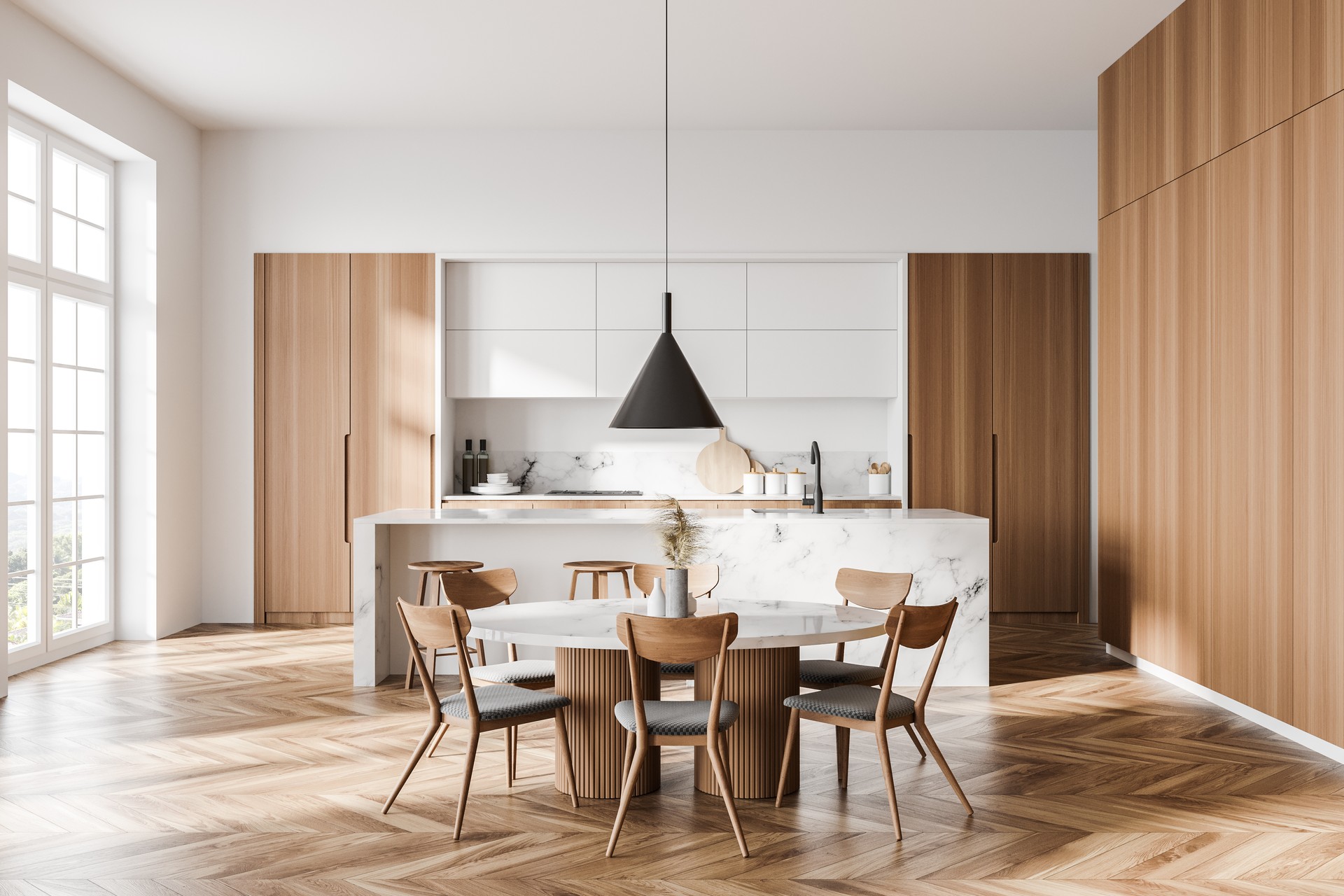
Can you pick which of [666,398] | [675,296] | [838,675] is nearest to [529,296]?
[675,296]

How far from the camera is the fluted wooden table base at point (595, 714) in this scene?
12.5 ft

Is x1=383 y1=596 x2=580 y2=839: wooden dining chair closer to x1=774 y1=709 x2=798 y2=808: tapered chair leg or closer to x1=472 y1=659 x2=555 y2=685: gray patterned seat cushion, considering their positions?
x1=472 y1=659 x2=555 y2=685: gray patterned seat cushion

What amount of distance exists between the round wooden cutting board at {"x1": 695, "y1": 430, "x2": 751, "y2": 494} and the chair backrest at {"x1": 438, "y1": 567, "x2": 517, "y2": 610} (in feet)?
11.5

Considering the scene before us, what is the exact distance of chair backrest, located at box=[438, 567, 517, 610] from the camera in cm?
460

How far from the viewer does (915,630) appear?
11.6ft

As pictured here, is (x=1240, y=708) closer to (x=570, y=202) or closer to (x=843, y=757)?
(x=843, y=757)

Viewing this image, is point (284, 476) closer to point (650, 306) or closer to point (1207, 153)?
point (650, 306)

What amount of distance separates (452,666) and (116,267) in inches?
146

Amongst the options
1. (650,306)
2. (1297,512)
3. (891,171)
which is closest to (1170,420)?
(1297,512)

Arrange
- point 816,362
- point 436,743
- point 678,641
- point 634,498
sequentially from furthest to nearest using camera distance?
point 816,362 → point 634,498 → point 436,743 → point 678,641

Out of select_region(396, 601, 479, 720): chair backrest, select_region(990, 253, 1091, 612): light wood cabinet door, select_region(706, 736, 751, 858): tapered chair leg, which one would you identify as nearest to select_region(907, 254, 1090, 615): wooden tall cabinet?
select_region(990, 253, 1091, 612): light wood cabinet door

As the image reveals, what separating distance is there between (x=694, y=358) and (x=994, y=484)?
242 cm

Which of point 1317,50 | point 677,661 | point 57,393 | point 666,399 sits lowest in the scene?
point 677,661

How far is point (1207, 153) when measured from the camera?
16.9 feet
